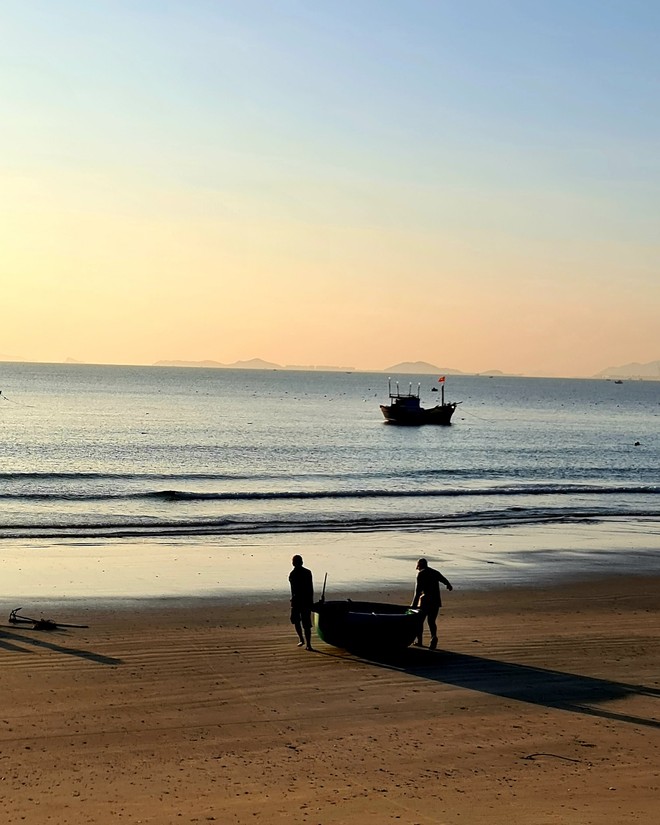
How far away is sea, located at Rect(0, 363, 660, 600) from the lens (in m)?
32.5

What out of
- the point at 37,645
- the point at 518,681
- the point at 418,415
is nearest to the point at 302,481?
the point at 37,645

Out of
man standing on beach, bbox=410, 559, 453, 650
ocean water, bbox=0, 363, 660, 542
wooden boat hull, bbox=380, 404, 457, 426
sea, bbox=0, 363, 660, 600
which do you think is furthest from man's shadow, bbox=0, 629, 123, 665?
wooden boat hull, bbox=380, 404, 457, 426

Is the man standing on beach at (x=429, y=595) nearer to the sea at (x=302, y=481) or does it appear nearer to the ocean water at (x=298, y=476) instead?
the sea at (x=302, y=481)

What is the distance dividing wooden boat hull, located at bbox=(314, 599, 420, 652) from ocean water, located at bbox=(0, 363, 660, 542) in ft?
50.3

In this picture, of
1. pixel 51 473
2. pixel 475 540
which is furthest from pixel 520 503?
pixel 51 473

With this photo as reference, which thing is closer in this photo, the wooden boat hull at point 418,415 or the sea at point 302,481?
the sea at point 302,481

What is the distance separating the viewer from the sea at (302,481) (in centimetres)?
3247

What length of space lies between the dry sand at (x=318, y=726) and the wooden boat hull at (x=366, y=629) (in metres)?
0.28

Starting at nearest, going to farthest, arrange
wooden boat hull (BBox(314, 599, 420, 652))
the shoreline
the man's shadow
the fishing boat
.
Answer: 1. the man's shadow
2. wooden boat hull (BBox(314, 599, 420, 652))
3. the shoreline
4. the fishing boat

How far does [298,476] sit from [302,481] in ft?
7.34

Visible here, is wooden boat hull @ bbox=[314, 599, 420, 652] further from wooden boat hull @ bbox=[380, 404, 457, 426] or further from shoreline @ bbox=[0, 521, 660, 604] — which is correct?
wooden boat hull @ bbox=[380, 404, 457, 426]

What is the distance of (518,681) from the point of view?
47.1 ft

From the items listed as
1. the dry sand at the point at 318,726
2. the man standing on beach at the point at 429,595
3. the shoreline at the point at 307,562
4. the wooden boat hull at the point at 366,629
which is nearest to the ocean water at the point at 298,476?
the shoreline at the point at 307,562

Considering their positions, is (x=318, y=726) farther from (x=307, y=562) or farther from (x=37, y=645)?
(x=307, y=562)
